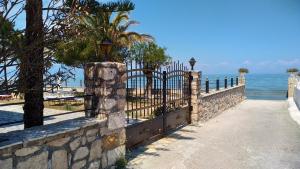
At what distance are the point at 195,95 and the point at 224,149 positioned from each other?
372 cm

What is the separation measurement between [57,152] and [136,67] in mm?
3703

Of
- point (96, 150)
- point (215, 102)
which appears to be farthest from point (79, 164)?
point (215, 102)

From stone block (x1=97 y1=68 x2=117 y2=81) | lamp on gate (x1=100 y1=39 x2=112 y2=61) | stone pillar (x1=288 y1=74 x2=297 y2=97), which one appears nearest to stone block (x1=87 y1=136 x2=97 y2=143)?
stone block (x1=97 y1=68 x2=117 y2=81)

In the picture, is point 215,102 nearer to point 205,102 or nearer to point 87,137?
point 205,102

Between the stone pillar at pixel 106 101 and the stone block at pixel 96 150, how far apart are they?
158mm

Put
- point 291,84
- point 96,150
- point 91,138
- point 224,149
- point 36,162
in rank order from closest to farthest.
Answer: point 36,162, point 91,138, point 96,150, point 224,149, point 291,84

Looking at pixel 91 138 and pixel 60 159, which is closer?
Result: pixel 60 159

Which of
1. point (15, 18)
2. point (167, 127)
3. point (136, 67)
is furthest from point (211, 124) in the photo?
point (15, 18)

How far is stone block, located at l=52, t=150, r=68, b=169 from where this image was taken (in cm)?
480

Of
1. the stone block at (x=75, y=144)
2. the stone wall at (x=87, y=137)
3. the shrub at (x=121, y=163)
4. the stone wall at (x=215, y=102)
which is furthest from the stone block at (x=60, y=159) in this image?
the stone wall at (x=215, y=102)

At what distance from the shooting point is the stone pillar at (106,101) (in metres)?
6.27

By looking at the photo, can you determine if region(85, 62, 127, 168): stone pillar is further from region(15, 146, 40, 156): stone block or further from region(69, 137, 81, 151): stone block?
region(15, 146, 40, 156): stone block

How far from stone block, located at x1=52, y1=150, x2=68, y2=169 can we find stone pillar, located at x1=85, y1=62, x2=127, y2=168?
3.76ft

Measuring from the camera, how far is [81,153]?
545 centimetres
